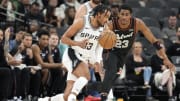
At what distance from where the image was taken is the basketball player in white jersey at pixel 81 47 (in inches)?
297

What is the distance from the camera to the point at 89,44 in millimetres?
7945

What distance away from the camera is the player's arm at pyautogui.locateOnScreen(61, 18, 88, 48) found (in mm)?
7451

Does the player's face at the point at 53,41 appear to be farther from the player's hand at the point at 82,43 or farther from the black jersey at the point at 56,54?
the player's hand at the point at 82,43

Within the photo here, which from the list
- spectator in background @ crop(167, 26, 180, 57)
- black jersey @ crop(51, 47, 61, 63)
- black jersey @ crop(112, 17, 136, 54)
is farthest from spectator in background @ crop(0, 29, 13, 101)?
spectator in background @ crop(167, 26, 180, 57)

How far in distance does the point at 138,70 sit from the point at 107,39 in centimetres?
328

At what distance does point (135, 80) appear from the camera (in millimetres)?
11180

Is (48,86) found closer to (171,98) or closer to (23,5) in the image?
(171,98)

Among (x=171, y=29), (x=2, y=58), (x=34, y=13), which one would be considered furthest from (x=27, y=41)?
(x=171, y=29)

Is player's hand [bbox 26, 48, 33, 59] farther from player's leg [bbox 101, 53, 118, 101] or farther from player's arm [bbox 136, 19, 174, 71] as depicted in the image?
player's arm [bbox 136, 19, 174, 71]

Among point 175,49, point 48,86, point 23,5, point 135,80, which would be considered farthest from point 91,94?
point 23,5

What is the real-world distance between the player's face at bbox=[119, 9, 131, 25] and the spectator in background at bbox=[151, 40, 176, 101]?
100 inches

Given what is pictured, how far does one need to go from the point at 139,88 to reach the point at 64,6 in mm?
3595

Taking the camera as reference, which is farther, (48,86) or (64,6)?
(64,6)

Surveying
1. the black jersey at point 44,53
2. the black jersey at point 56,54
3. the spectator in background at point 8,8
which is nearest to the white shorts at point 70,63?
the black jersey at point 44,53
